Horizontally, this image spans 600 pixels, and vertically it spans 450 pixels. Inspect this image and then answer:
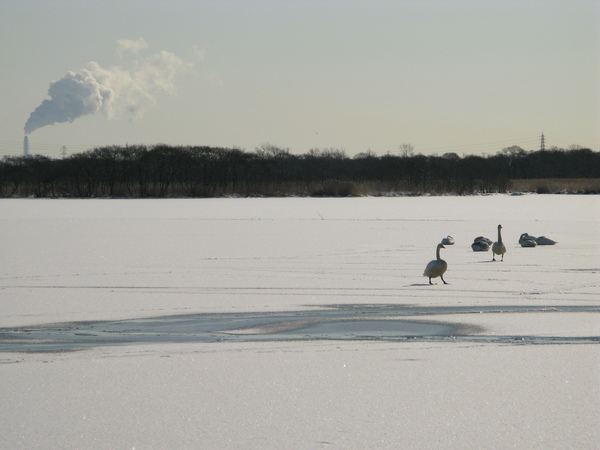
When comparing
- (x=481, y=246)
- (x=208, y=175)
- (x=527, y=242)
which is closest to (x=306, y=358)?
(x=481, y=246)

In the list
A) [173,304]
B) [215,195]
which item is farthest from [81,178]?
[173,304]

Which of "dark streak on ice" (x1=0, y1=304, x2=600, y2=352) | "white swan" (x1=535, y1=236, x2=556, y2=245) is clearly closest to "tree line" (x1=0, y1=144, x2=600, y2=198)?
"white swan" (x1=535, y1=236, x2=556, y2=245)

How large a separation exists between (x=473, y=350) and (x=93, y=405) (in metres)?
2.38

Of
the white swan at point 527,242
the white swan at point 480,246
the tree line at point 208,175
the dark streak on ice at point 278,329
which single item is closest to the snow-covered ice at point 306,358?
the dark streak on ice at point 278,329

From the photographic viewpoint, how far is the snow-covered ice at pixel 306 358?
3.50 meters

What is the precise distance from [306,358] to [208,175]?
4784 centimetres

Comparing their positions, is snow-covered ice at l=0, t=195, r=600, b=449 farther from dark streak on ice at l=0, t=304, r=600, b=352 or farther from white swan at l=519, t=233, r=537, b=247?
white swan at l=519, t=233, r=537, b=247

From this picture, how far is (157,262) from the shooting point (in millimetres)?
10578

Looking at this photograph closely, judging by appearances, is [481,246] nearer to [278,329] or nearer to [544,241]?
[544,241]

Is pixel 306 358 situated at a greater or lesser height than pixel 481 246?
lesser

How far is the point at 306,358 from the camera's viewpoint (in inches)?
190

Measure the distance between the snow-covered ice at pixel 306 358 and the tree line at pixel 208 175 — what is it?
33221mm

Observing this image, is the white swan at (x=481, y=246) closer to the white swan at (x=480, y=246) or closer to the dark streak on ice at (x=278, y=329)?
the white swan at (x=480, y=246)

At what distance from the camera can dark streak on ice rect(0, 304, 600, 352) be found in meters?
5.32
